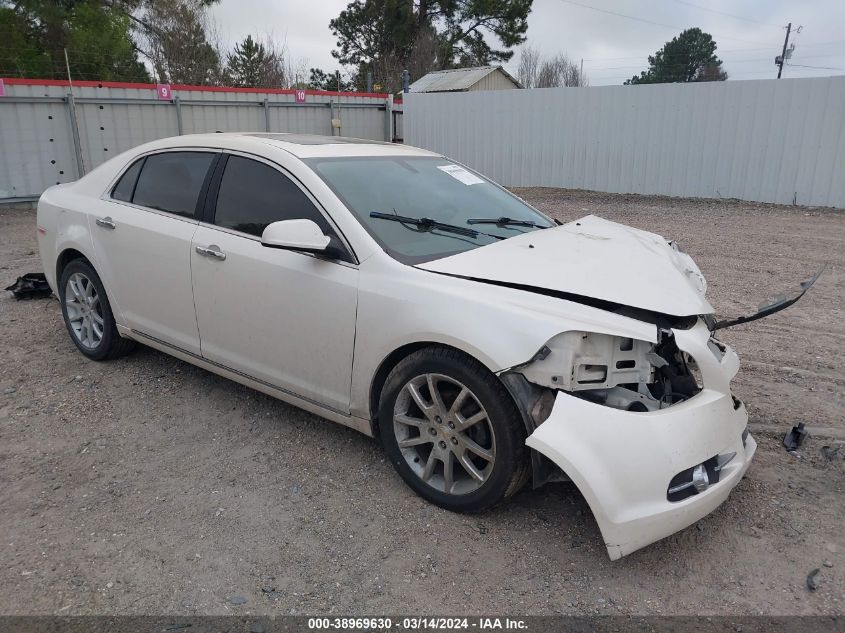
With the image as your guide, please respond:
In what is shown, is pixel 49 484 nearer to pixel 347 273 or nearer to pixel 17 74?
pixel 347 273

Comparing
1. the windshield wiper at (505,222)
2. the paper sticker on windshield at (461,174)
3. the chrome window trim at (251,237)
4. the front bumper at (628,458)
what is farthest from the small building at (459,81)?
the front bumper at (628,458)

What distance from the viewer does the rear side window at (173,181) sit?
4060mm

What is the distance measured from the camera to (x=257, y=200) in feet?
12.2

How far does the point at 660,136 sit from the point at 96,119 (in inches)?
462

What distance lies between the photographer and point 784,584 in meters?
2.63

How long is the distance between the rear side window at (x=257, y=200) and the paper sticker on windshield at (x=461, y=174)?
1088 millimetres

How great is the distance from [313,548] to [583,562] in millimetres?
1152

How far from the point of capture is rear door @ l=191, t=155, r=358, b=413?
3.30 metres

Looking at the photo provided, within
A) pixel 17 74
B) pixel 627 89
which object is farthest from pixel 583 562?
pixel 17 74

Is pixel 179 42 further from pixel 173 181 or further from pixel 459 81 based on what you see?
pixel 173 181

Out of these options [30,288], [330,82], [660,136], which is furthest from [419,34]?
[30,288]

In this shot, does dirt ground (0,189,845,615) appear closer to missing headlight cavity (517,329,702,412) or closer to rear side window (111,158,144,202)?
missing headlight cavity (517,329,702,412)

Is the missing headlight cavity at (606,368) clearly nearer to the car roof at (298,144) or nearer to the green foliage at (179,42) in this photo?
the car roof at (298,144)

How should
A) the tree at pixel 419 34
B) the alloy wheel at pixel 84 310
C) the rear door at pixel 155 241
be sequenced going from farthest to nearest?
the tree at pixel 419 34 < the alloy wheel at pixel 84 310 < the rear door at pixel 155 241
